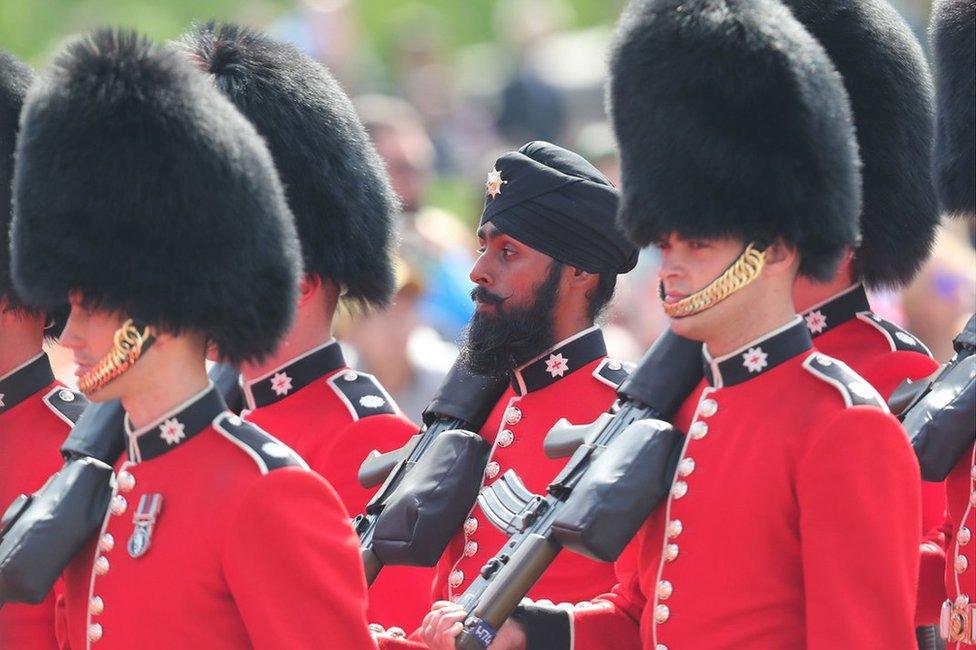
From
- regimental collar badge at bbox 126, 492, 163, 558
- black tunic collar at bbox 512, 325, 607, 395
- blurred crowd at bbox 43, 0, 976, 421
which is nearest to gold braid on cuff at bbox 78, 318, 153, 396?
regimental collar badge at bbox 126, 492, 163, 558

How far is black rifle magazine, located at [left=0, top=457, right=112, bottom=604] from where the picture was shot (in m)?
3.70

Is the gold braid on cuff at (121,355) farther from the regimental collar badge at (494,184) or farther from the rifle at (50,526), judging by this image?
the regimental collar badge at (494,184)

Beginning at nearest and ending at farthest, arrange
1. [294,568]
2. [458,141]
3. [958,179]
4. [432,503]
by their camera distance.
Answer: [294,568] < [958,179] < [432,503] < [458,141]

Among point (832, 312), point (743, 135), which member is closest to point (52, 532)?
point (743, 135)

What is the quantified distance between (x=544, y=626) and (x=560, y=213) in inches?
45.3

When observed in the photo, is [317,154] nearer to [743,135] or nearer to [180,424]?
[180,424]

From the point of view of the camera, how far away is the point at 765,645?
11.2 ft

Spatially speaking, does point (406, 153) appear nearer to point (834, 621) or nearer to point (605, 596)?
point (605, 596)

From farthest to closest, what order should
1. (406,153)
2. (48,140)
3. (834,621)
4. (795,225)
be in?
1. (406,153)
2. (48,140)
3. (795,225)
4. (834,621)

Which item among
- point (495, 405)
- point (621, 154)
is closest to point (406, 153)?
point (495, 405)

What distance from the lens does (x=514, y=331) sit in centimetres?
450

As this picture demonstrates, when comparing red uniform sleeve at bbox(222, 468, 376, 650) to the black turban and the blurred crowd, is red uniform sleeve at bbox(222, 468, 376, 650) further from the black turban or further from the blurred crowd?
the blurred crowd

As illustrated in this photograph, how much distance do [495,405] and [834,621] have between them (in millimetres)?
1542

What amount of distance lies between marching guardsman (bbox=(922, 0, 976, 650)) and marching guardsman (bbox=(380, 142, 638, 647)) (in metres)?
0.87
